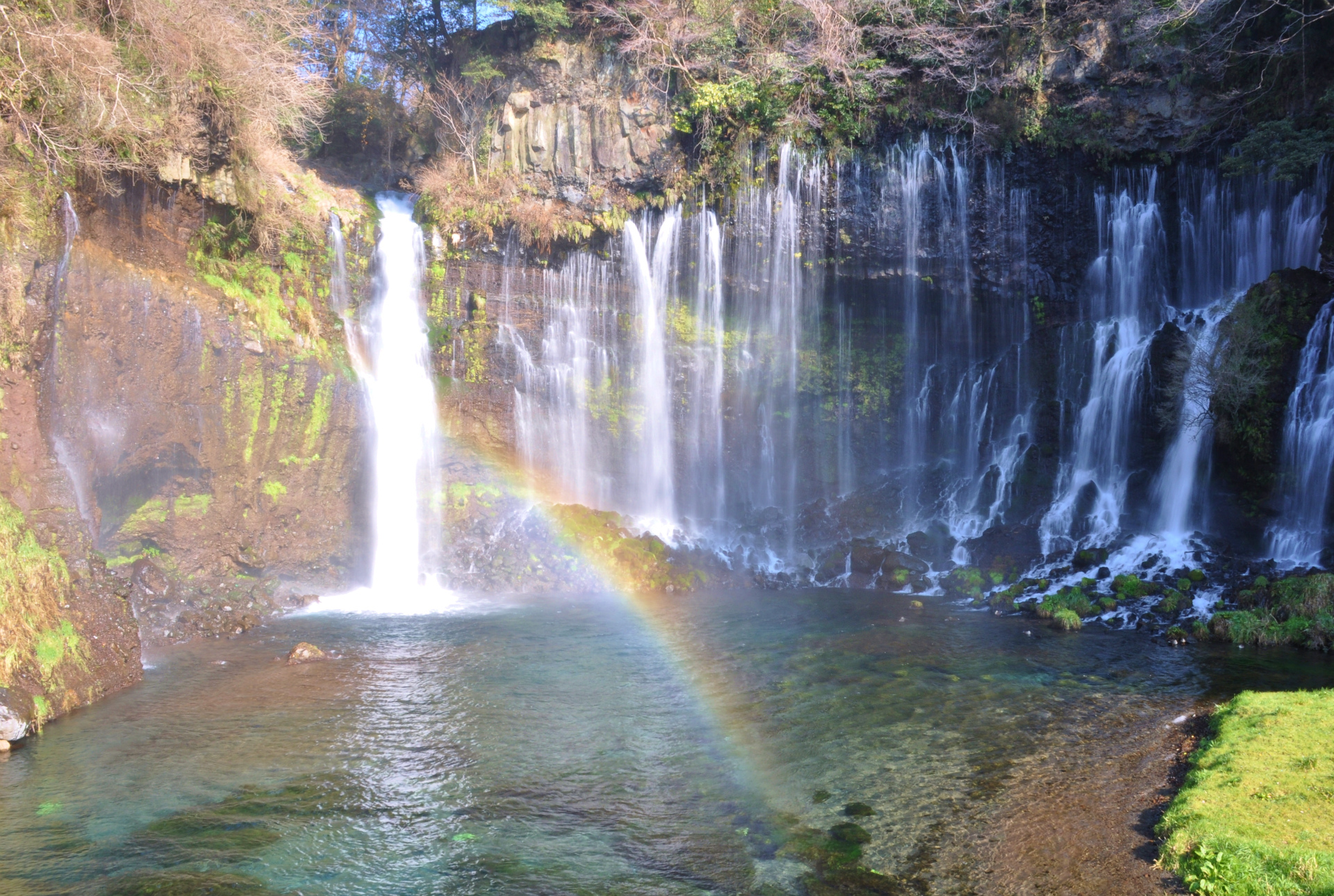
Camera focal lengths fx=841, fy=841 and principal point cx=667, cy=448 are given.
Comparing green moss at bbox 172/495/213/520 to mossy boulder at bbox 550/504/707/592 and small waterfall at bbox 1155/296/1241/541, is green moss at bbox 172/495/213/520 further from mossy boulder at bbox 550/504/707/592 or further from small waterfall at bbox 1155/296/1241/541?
small waterfall at bbox 1155/296/1241/541

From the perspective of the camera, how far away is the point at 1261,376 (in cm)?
1586

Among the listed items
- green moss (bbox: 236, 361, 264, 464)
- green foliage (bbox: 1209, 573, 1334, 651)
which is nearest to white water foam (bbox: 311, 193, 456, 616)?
green moss (bbox: 236, 361, 264, 464)

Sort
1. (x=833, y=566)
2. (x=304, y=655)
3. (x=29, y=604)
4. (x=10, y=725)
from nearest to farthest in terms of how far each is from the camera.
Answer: (x=10, y=725) → (x=29, y=604) → (x=304, y=655) → (x=833, y=566)

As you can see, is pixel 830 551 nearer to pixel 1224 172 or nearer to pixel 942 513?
pixel 942 513

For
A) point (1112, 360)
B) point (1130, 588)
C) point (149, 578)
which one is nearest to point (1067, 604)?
point (1130, 588)

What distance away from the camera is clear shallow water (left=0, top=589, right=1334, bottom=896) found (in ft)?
22.4

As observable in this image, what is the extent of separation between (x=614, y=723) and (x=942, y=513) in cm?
1330

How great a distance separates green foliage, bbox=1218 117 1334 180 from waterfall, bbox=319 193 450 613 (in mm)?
19131

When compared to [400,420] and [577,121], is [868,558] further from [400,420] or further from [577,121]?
[577,121]

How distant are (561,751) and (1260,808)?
642cm

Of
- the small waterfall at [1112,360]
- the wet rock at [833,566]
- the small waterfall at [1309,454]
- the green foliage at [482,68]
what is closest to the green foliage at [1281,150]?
the small waterfall at [1112,360]

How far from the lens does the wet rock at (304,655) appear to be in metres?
12.8

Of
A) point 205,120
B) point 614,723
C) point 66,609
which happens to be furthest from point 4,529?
point 205,120

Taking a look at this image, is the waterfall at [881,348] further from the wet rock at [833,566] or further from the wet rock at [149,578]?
the wet rock at [149,578]
